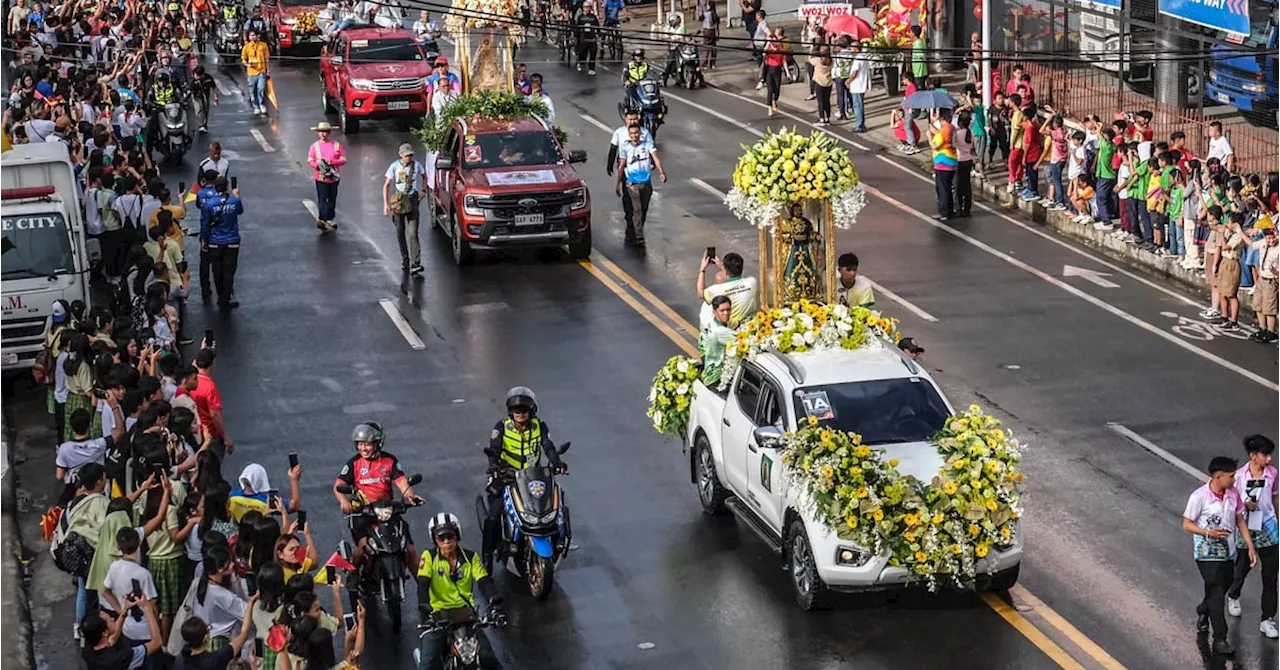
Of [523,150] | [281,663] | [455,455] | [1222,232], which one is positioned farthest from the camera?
[523,150]

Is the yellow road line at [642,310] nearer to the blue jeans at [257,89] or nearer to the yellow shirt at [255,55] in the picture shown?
the yellow shirt at [255,55]

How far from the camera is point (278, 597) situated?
43.4 ft

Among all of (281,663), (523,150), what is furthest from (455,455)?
(523,150)

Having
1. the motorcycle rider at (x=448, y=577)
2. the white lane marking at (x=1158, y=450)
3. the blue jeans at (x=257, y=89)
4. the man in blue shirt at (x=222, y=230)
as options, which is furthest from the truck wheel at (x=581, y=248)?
the blue jeans at (x=257, y=89)

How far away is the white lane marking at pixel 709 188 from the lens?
32281mm

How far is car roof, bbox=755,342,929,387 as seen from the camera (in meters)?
16.7

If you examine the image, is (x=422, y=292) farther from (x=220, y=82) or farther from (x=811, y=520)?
(x=220, y=82)

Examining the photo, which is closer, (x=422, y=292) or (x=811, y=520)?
(x=811, y=520)

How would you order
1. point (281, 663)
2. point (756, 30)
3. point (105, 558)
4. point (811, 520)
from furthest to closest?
point (756, 30) → point (811, 520) → point (105, 558) → point (281, 663)

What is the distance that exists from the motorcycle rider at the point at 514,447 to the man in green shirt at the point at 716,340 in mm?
2216

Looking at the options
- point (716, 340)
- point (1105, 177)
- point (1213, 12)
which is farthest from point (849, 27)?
point (716, 340)

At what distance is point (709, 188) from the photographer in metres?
32.9

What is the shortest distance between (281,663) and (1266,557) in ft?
22.9

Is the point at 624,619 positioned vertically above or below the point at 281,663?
below
